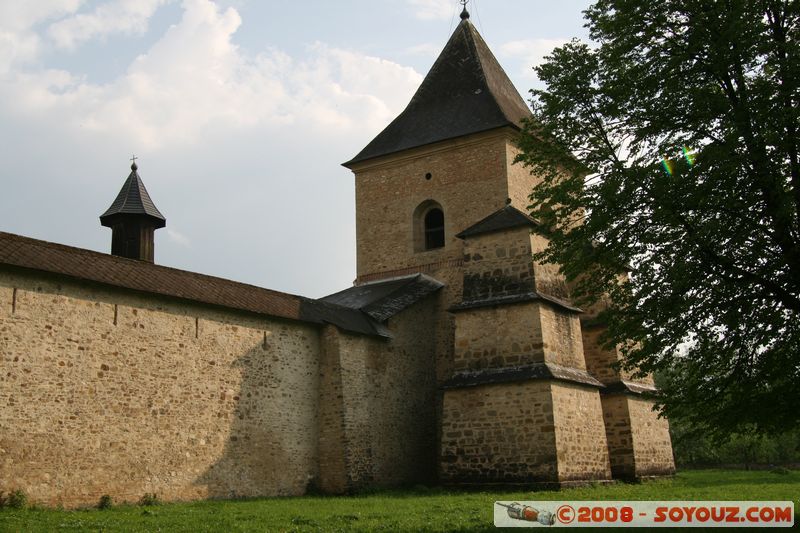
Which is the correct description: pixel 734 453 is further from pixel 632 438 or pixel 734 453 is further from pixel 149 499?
pixel 149 499

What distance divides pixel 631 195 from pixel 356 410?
8.88 m

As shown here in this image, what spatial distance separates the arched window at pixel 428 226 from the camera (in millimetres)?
23484

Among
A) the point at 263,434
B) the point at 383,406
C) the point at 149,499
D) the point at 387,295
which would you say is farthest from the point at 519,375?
the point at 149,499

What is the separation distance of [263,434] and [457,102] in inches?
490

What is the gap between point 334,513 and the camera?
1228 cm

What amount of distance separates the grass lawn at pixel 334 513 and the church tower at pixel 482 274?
1324 mm

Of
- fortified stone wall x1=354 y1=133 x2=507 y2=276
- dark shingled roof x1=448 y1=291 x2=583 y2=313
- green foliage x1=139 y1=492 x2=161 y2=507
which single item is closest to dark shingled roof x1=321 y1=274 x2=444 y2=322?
fortified stone wall x1=354 y1=133 x2=507 y2=276

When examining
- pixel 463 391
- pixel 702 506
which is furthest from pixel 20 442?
pixel 702 506

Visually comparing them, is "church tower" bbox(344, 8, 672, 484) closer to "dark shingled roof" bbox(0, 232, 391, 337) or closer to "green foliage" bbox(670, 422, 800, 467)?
"dark shingled roof" bbox(0, 232, 391, 337)

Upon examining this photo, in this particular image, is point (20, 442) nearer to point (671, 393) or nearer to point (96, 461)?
point (96, 461)

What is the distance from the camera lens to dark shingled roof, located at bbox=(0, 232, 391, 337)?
13.4 m

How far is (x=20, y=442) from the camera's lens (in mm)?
12500

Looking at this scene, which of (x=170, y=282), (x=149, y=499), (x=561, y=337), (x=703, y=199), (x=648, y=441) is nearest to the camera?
(x=703, y=199)

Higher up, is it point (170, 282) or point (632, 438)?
point (170, 282)
